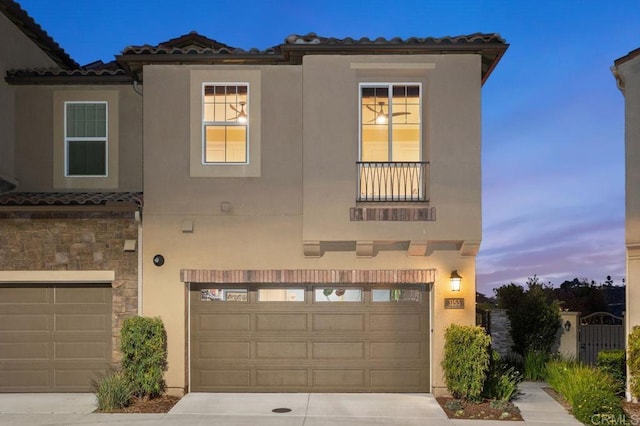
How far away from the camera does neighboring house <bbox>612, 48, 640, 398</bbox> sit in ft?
36.6

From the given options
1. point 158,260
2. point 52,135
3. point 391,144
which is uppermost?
point 52,135

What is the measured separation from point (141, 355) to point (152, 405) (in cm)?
88

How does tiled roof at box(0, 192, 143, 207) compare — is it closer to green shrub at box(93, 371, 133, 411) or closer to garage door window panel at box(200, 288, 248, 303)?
garage door window panel at box(200, 288, 248, 303)

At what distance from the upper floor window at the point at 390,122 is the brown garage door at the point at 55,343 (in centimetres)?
575

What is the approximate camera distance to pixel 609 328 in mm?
14812

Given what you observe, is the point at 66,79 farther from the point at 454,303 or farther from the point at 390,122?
the point at 454,303

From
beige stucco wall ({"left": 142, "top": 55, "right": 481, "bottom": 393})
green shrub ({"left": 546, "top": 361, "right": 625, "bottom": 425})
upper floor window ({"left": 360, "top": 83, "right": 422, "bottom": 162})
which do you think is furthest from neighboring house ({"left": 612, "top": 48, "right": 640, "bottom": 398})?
upper floor window ({"left": 360, "top": 83, "right": 422, "bottom": 162})

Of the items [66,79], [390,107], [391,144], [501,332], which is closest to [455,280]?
[391,144]

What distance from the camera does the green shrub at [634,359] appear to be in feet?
35.3

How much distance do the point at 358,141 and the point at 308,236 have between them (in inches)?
76.3

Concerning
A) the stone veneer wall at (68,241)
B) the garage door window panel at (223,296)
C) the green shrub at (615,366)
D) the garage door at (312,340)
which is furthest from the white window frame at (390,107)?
the green shrub at (615,366)

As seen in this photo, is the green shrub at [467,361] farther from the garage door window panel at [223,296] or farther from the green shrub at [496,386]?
the garage door window panel at [223,296]

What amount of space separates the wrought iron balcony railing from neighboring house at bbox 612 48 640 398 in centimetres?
375

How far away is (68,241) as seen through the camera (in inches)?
456
